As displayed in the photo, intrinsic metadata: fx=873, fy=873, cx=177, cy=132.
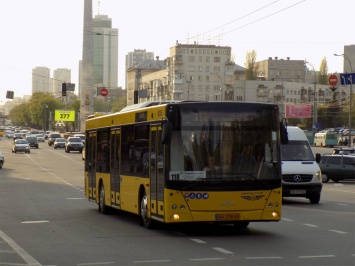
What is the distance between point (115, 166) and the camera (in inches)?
824

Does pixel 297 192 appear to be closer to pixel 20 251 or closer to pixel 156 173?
pixel 156 173

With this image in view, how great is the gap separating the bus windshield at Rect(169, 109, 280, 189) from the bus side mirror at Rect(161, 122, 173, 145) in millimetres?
431

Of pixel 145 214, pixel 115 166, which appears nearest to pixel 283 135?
pixel 145 214

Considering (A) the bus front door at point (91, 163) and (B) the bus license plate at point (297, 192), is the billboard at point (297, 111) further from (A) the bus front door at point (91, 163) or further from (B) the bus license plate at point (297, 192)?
(A) the bus front door at point (91, 163)

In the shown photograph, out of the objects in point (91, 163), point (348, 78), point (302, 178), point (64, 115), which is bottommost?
point (302, 178)

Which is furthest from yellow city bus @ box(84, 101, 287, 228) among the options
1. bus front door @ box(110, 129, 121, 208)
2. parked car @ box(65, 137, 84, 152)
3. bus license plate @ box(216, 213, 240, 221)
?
parked car @ box(65, 137, 84, 152)

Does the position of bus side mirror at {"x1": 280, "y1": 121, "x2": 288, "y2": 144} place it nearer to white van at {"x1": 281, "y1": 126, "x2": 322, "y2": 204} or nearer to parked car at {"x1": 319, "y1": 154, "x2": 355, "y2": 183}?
white van at {"x1": 281, "y1": 126, "x2": 322, "y2": 204}

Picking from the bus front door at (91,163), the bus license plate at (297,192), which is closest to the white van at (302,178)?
the bus license plate at (297,192)

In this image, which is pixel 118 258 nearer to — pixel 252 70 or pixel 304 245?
pixel 304 245

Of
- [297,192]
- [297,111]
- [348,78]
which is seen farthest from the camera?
[297,111]

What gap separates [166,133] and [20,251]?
3.56 metres

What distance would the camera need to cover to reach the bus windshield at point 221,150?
1648 centimetres

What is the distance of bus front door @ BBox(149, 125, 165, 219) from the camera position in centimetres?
1673

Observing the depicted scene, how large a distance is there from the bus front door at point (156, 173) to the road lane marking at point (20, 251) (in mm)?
2866
